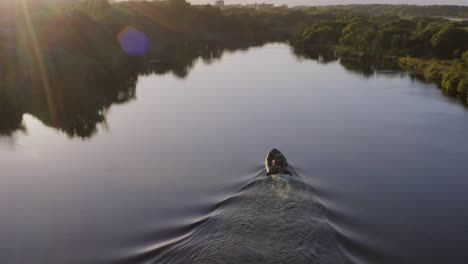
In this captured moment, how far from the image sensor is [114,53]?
8250 cm

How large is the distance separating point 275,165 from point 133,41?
89.7 m

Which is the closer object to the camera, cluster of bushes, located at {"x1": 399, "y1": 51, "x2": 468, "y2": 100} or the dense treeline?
cluster of bushes, located at {"x1": 399, "y1": 51, "x2": 468, "y2": 100}

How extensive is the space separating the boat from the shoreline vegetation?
61.5ft

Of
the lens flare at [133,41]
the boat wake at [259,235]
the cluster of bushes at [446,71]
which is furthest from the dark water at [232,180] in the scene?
the lens flare at [133,41]

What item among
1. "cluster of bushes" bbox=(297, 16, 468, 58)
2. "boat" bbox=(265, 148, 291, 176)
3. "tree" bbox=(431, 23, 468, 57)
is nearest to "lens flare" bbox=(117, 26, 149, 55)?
"cluster of bushes" bbox=(297, 16, 468, 58)

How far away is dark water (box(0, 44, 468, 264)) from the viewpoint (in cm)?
1992

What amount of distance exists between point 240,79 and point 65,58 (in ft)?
87.8

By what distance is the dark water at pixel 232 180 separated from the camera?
1992 centimetres

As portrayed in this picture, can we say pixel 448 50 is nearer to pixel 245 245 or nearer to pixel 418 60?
pixel 418 60

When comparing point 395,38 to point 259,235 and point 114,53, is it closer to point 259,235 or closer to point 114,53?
point 114,53

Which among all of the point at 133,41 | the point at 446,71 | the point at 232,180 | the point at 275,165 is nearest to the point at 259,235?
the point at 232,180

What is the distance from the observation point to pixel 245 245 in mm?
18922

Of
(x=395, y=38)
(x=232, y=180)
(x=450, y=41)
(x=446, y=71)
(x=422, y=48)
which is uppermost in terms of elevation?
(x=395, y=38)

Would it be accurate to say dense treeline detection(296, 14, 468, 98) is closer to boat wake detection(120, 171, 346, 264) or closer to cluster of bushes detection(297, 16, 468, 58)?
cluster of bushes detection(297, 16, 468, 58)
